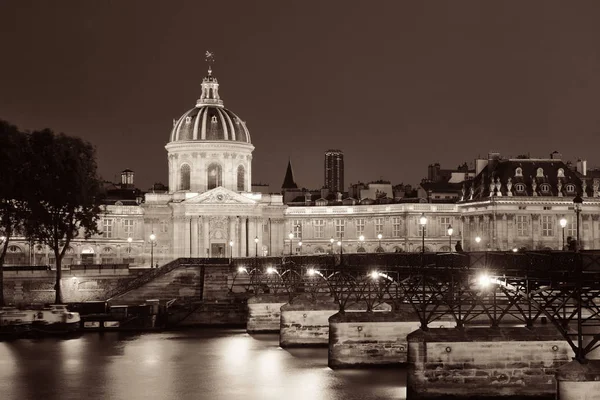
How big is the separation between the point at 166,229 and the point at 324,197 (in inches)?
1516

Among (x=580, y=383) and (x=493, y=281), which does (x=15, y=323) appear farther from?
(x=580, y=383)

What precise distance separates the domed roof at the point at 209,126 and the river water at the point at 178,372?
71040 millimetres

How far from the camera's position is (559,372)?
1661 inches

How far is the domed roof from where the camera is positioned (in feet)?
516

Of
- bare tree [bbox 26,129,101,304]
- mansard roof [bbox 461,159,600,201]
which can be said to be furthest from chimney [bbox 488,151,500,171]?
bare tree [bbox 26,129,101,304]

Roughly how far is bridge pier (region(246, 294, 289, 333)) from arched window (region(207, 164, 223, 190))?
6551cm

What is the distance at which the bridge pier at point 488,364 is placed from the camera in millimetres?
51938

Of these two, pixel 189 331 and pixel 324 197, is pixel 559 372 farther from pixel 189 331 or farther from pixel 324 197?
pixel 324 197

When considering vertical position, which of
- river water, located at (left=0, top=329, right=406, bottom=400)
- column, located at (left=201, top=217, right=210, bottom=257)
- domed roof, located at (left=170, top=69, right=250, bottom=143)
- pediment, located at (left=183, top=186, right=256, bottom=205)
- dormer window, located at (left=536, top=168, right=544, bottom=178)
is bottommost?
river water, located at (left=0, top=329, right=406, bottom=400)

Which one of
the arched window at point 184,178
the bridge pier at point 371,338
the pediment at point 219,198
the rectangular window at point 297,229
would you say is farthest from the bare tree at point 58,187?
the rectangular window at point 297,229

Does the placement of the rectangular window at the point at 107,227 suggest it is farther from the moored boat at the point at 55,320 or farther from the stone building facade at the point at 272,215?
the moored boat at the point at 55,320

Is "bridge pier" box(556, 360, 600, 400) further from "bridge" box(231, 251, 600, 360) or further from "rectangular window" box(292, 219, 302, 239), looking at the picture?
"rectangular window" box(292, 219, 302, 239)

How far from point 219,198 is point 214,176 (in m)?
7.32

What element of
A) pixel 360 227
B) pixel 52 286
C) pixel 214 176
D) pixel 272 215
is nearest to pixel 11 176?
pixel 52 286
